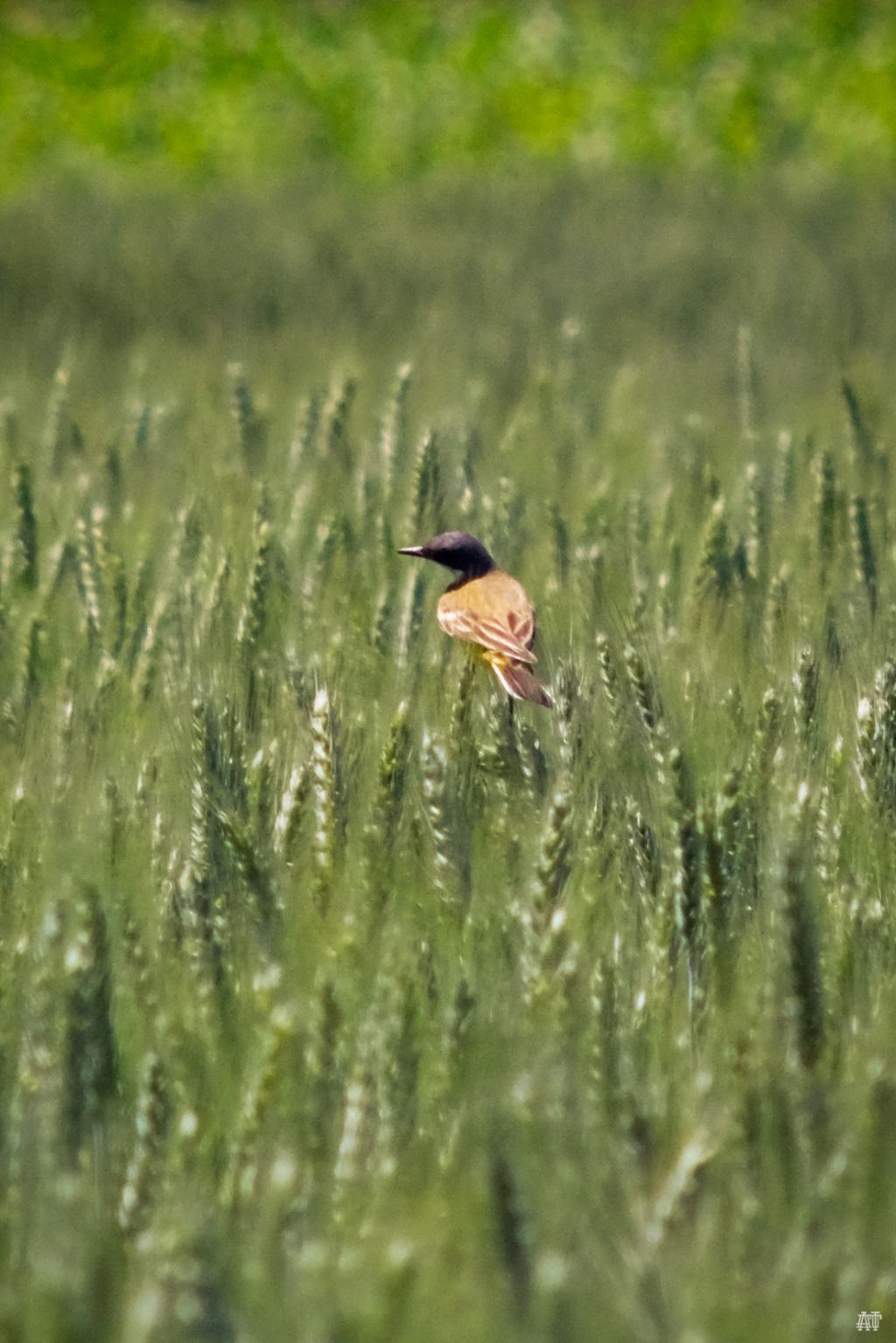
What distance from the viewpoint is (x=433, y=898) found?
1754mm

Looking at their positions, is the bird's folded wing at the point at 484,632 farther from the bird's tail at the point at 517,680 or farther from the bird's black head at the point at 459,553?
the bird's black head at the point at 459,553

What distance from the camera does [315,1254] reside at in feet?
3.96

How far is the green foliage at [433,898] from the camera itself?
127 centimetres

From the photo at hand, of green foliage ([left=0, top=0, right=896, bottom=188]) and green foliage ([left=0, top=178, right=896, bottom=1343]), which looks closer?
green foliage ([left=0, top=178, right=896, bottom=1343])

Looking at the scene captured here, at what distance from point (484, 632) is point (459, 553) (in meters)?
0.33

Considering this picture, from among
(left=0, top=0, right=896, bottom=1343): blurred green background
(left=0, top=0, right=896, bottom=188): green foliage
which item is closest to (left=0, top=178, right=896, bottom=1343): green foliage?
(left=0, top=0, right=896, bottom=1343): blurred green background

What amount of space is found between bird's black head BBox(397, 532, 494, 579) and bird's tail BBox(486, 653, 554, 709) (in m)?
0.28

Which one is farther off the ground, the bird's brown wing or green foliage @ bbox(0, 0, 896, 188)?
green foliage @ bbox(0, 0, 896, 188)

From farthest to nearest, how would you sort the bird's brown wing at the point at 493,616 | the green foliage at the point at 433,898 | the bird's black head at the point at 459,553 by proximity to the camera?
the bird's black head at the point at 459,553 → the bird's brown wing at the point at 493,616 → the green foliage at the point at 433,898

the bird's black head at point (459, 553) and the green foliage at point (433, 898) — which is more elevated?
the bird's black head at point (459, 553)

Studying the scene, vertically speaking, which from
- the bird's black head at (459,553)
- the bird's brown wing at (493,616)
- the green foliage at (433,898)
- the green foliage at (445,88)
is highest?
the green foliage at (445,88)

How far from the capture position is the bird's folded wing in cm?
250

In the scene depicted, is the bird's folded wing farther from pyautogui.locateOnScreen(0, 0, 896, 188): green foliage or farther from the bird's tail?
pyautogui.locateOnScreen(0, 0, 896, 188): green foliage

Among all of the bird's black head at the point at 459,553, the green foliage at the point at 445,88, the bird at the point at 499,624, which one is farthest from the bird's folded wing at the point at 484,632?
the green foliage at the point at 445,88
